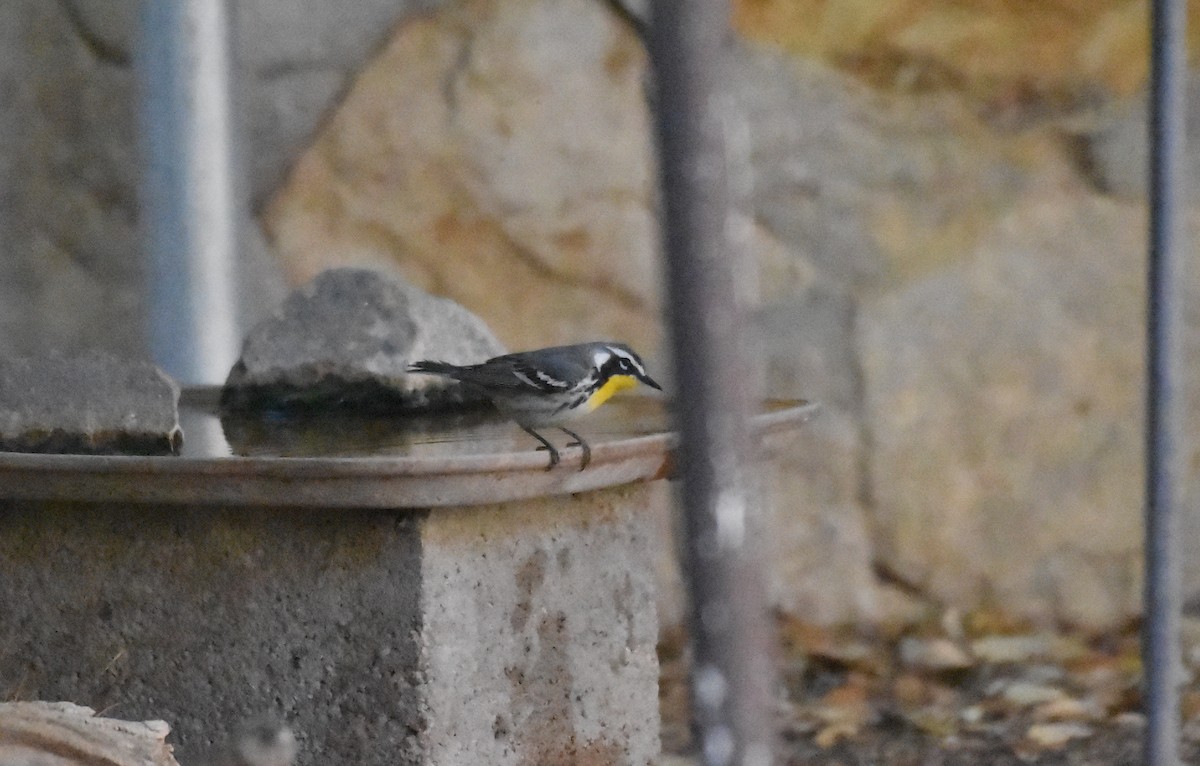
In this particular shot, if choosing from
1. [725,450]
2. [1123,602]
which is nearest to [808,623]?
[1123,602]

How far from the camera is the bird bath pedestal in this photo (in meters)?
2.45

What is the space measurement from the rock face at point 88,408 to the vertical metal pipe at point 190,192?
141cm

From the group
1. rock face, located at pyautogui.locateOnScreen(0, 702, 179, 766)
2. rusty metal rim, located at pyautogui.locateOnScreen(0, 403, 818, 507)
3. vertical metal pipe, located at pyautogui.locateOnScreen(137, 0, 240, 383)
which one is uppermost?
vertical metal pipe, located at pyautogui.locateOnScreen(137, 0, 240, 383)

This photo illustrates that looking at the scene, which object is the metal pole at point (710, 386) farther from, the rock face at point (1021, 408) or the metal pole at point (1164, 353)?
the rock face at point (1021, 408)

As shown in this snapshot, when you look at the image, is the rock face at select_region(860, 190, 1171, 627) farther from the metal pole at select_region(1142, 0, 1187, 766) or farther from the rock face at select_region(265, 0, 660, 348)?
the metal pole at select_region(1142, 0, 1187, 766)

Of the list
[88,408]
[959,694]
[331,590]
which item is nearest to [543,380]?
[331,590]

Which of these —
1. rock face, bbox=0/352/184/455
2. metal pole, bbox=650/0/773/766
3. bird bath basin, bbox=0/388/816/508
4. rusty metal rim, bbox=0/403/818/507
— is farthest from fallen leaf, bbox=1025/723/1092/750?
metal pole, bbox=650/0/773/766

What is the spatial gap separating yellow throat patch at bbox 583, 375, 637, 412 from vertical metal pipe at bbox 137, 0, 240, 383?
5.05 ft

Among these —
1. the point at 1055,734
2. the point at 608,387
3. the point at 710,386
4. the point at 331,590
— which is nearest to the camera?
the point at 710,386

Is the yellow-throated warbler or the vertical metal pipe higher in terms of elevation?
the vertical metal pipe

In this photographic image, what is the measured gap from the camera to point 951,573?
14.9ft

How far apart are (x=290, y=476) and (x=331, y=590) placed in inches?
13.1

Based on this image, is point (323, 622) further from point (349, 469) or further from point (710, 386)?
point (710, 386)

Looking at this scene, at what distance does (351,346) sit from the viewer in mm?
3117
